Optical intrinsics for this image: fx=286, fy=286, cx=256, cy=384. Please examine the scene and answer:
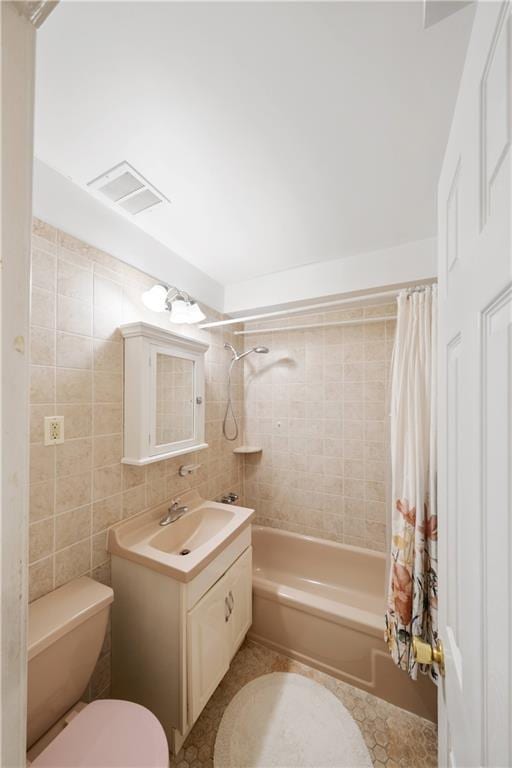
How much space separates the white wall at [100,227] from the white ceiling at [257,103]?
7 centimetres

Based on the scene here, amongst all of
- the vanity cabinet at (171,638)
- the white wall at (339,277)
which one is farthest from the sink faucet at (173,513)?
the white wall at (339,277)

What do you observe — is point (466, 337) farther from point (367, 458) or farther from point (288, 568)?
point (288, 568)

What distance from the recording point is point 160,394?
5.25 feet

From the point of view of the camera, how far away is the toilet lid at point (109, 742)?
0.86 metres

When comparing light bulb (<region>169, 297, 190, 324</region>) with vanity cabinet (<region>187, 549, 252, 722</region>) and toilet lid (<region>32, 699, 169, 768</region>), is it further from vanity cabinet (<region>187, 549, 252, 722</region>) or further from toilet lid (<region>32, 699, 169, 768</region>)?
toilet lid (<region>32, 699, 169, 768</region>)

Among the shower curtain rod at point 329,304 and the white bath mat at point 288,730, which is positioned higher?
the shower curtain rod at point 329,304

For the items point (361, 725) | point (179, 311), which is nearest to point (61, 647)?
point (361, 725)

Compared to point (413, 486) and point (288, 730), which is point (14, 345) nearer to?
point (413, 486)

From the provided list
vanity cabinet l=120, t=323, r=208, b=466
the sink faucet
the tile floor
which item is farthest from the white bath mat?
vanity cabinet l=120, t=323, r=208, b=466

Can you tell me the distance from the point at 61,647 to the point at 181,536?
0.72 m

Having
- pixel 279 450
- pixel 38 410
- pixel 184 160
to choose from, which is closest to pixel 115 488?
pixel 38 410

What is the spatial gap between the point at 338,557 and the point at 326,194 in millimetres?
2370

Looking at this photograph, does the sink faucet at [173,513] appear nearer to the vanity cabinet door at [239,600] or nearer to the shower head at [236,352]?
the vanity cabinet door at [239,600]

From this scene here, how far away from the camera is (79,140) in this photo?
3.44ft
